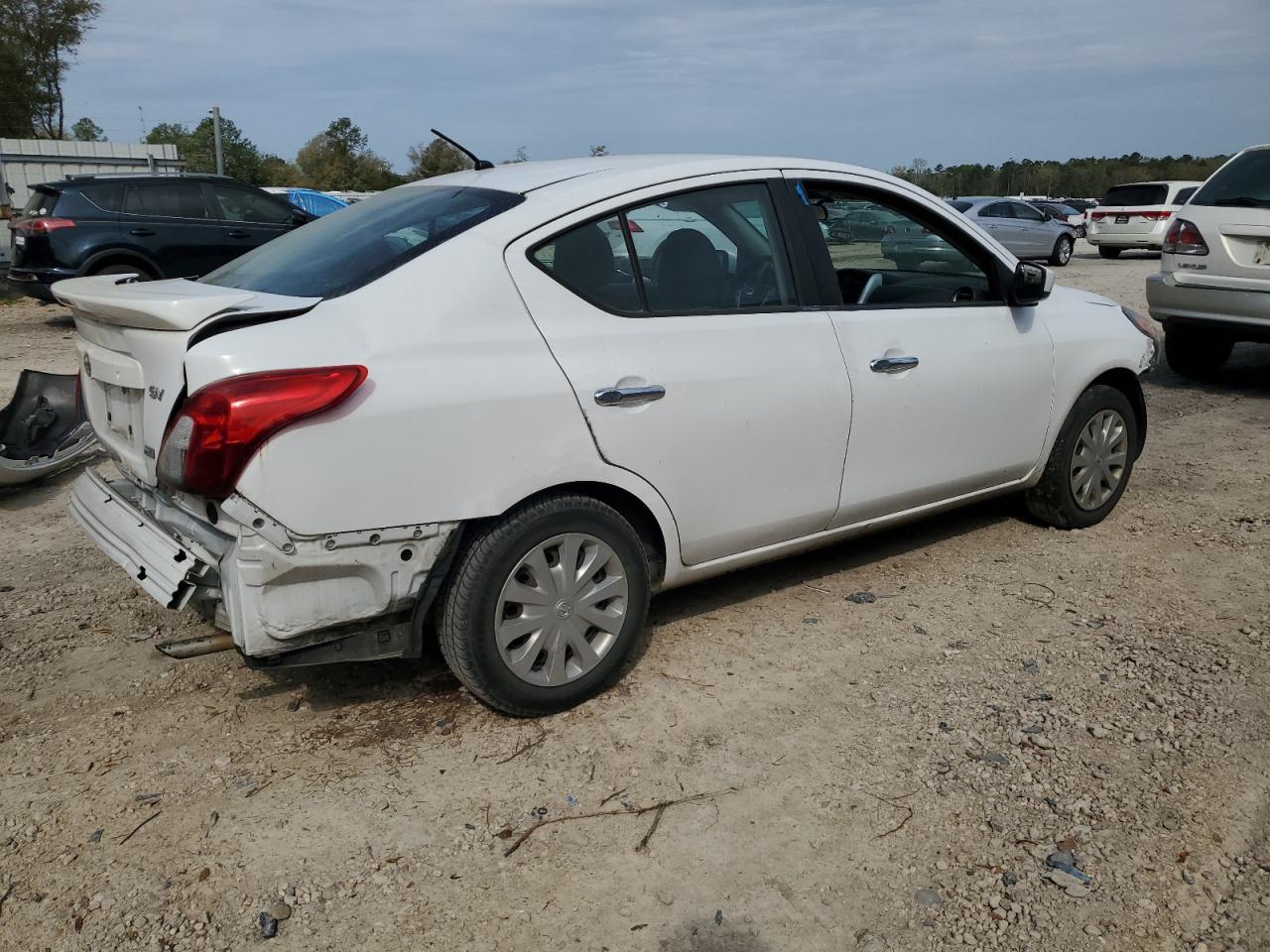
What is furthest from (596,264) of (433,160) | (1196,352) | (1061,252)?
(433,160)

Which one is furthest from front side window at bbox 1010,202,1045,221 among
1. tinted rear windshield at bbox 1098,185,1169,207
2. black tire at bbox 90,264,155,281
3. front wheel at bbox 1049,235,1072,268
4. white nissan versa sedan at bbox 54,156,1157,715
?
white nissan versa sedan at bbox 54,156,1157,715

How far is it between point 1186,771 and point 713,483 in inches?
65.1

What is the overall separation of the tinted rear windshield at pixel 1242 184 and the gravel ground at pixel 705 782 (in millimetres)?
4480

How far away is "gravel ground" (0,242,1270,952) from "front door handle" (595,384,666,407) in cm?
100

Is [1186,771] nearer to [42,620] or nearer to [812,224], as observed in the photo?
[812,224]

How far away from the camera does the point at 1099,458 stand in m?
5.01

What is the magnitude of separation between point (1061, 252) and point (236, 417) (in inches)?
948

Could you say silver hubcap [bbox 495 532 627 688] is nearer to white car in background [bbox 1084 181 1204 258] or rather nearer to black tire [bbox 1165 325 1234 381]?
black tire [bbox 1165 325 1234 381]

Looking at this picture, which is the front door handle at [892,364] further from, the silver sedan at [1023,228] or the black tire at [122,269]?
the silver sedan at [1023,228]

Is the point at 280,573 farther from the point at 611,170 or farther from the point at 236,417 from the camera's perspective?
the point at 611,170

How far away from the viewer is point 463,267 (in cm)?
307

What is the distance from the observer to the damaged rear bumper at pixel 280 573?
2781 mm

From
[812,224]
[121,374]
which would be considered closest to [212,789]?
[121,374]

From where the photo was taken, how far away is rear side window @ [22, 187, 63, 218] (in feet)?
37.4
